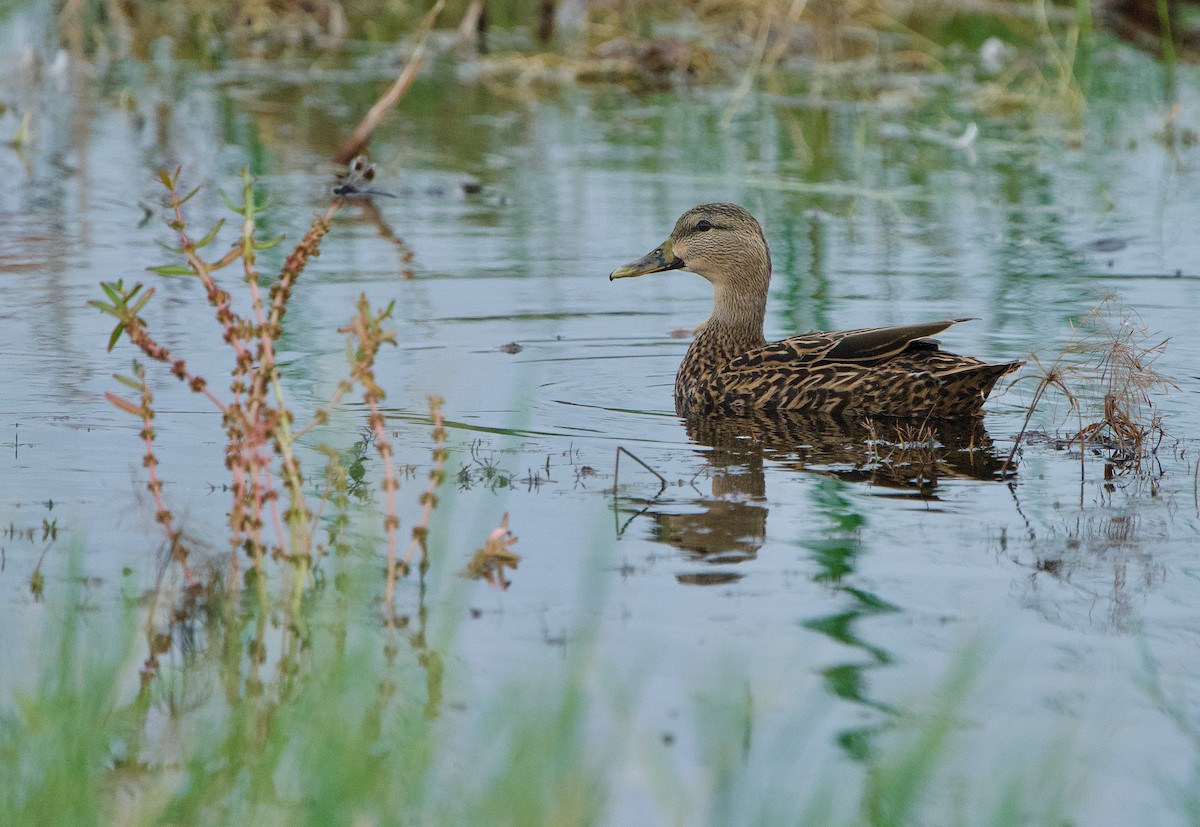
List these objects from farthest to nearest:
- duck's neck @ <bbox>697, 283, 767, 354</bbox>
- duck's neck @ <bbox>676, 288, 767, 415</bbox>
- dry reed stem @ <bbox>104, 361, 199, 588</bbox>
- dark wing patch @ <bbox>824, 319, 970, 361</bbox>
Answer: duck's neck @ <bbox>697, 283, 767, 354</bbox> < duck's neck @ <bbox>676, 288, 767, 415</bbox> < dark wing patch @ <bbox>824, 319, 970, 361</bbox> < dry reed stem @ <bbox>104, 361, 199, 588</bbox>

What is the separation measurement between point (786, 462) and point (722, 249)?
7.18 ft

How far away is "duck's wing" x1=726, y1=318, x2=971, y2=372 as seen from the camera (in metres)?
7.66

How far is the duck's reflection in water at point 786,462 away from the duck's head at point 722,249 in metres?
1.12

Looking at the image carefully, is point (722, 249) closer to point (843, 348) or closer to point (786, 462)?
point (843, 348)

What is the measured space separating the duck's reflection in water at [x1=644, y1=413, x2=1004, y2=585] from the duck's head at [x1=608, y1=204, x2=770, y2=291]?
44.0 inches

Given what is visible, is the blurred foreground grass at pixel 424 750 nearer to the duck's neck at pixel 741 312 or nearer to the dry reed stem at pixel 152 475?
the dry reed stem at pixel 152 475

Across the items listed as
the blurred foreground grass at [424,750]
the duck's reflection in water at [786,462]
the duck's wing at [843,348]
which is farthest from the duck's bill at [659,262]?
the blurred foreground grass at [424,750]

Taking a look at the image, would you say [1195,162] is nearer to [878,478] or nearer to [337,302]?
[337,302]

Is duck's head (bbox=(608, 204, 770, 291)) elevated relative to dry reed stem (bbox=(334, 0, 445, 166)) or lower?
lower

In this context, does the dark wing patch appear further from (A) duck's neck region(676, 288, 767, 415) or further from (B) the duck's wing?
(A) duck's neck region(676, 288, 767, 415)

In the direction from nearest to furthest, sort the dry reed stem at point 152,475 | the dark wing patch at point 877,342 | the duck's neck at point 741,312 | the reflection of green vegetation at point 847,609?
the reflection of green vegetation at point 847,609
the dry reed stem at point 152,475
the dark wing patch at point 877,342
the duck's neck at point 741,312

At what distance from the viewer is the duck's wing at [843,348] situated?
766 centimetres

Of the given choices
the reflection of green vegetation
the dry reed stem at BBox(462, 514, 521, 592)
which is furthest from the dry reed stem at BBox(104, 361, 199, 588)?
the reflection of green vegetation

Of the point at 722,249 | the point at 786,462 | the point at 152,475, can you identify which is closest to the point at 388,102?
the point at 722,249
